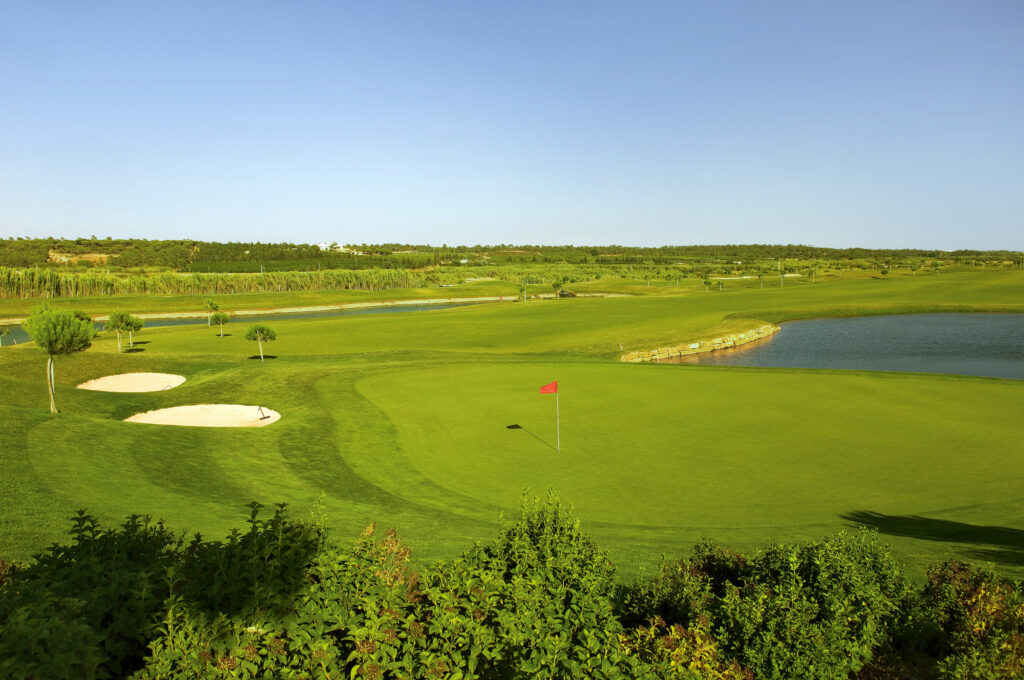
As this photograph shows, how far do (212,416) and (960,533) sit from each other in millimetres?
24146

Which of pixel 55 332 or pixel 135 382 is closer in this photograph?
pixel 55 332

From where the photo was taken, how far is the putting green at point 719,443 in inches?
512

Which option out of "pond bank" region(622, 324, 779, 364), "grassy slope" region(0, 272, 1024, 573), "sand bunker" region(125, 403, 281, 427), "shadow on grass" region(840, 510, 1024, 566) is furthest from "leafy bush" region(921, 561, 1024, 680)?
"pond bank" region(622, 324, 779, 364)

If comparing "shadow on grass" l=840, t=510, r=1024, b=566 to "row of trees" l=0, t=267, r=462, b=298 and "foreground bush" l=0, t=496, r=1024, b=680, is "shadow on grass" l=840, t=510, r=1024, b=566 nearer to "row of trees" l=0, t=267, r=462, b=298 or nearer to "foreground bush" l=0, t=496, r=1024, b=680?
"foreground bush" l=0, t=496, r=1024, b=680

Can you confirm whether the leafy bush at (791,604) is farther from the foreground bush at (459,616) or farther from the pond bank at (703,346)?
the pond bank at (703,346)

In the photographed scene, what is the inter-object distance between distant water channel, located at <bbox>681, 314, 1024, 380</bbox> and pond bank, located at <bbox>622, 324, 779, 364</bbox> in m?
0.88

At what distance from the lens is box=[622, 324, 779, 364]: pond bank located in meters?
42.9

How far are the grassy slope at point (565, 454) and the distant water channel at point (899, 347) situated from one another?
18823 mm

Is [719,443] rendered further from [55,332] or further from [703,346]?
[703,346]

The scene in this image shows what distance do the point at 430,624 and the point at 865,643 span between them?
4419mm

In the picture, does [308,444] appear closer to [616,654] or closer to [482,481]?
[482,481]

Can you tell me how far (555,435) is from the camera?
1769 cm

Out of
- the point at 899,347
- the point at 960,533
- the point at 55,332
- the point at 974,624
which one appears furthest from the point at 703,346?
the point at 974,624

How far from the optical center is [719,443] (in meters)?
16.6
